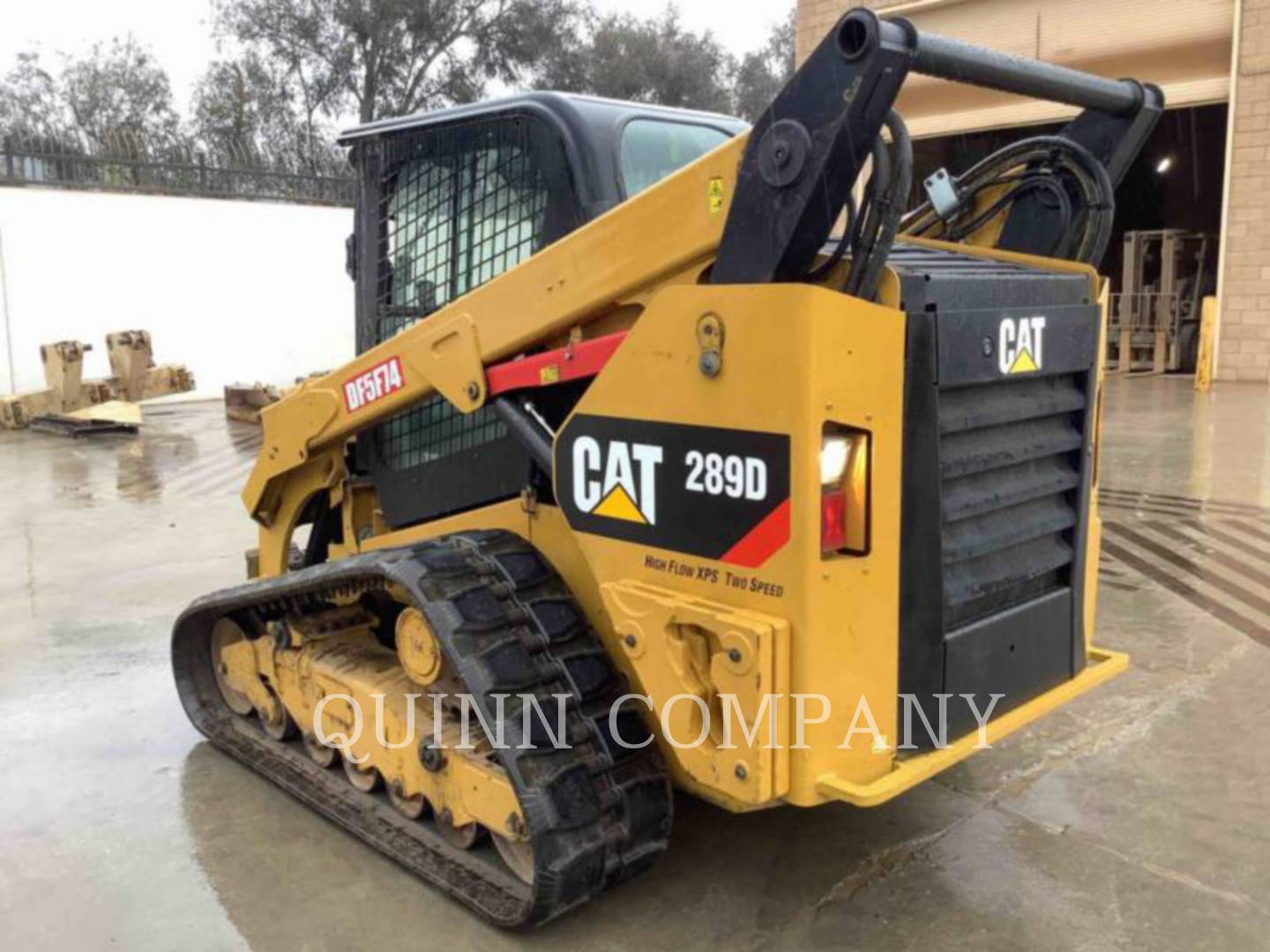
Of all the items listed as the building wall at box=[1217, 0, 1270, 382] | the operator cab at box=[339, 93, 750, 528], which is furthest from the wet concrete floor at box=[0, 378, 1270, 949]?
the building wall at box=[1217, 0, 1270, 382]

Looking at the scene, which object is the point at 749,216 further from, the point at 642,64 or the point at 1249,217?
the point at 642,64

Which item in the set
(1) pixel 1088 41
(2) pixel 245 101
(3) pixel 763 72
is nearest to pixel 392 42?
(2) pixel 245 101

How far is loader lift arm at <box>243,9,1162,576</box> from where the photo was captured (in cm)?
230

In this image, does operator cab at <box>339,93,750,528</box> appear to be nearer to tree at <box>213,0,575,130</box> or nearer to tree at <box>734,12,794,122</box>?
tree at <box>213,0,575,130</box>

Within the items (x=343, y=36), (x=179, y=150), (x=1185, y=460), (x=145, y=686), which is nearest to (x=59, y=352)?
(x=179, y=150)

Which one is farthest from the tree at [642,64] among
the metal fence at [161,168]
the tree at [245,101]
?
the metal fence at [161,168]

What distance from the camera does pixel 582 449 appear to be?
2873 mm

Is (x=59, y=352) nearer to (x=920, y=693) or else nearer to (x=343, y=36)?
(x=920, y=693)

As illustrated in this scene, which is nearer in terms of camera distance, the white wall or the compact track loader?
the compact track loader

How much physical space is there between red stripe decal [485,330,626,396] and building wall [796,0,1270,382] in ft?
47.7

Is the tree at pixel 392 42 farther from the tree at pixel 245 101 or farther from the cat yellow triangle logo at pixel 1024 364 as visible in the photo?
the cat yellow triangle logo at pixel 1024 364

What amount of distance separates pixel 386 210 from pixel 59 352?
10.5 m

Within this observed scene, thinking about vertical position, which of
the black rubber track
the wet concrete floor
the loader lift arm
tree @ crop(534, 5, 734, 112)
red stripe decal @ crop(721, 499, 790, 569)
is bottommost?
the wet concrete floor

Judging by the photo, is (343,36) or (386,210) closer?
(386,210)
